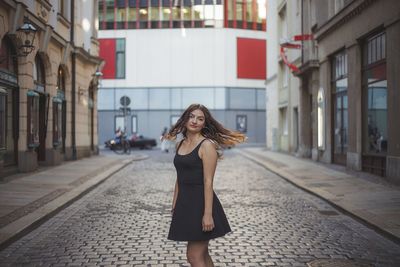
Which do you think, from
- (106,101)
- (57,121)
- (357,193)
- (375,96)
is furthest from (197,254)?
(106,101)

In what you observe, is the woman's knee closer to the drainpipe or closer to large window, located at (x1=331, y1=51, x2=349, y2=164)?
large window, located at (x1=331, y1=51, x2=349, y2=164)

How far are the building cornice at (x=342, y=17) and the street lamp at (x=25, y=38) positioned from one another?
9453mm

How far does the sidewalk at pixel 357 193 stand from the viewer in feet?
26.7

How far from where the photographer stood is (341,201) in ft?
34.1

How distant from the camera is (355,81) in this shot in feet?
55.9

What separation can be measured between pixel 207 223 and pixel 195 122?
78cm

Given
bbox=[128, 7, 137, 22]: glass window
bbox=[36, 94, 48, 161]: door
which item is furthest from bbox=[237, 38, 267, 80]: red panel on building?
bbox=[36, 94, 48, 161]: door

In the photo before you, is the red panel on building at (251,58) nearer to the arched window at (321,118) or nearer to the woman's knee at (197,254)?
the arched window at (321,118)

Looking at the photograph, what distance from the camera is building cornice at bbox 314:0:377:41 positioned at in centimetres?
1608

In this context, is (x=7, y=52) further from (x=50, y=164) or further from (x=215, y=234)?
(x=215, y=234)

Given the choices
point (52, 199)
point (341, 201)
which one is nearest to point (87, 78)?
point (52, 199)

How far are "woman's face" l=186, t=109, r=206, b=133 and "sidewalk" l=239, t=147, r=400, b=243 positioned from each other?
3.93 m

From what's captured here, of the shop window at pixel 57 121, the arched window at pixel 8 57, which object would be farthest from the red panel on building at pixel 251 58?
the arched window at pixel 8 57

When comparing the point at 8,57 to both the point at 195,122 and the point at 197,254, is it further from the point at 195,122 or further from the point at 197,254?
the point at 197,254
